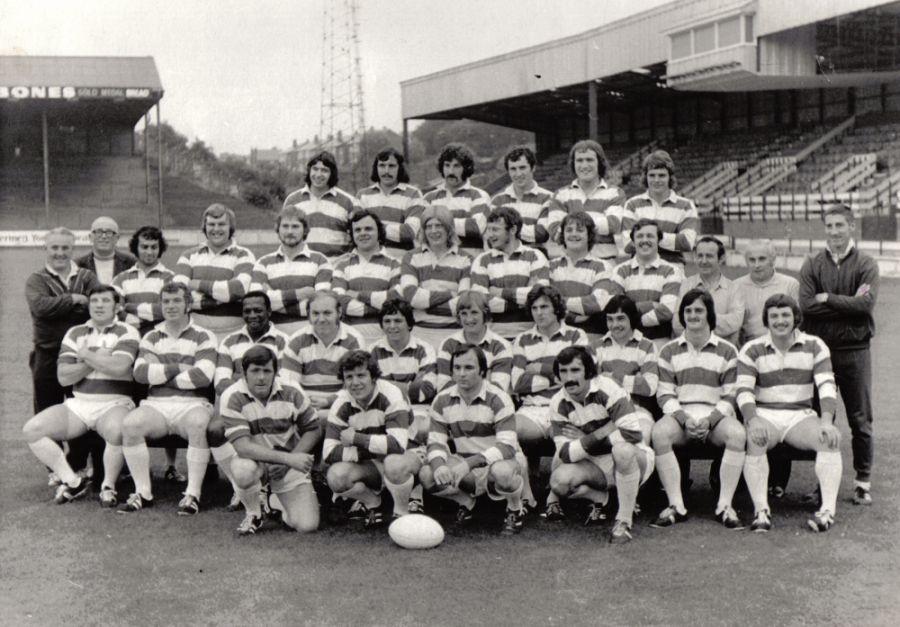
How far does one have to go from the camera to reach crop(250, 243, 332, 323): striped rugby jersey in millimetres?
6625

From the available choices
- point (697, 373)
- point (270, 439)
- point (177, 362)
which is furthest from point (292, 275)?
point (697, 373)

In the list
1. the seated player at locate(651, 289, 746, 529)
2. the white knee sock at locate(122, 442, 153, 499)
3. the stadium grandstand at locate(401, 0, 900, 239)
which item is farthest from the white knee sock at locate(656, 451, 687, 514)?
the stadium grandstand at locate(401, 0, 900, 239)

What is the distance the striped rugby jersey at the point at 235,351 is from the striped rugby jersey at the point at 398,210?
1307mm

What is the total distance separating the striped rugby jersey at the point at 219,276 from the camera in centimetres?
664

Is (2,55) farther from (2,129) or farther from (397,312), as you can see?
(397,312)

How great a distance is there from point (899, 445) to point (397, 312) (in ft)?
14.1

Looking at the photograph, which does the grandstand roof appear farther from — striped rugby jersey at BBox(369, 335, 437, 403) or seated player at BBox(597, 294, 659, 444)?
seated player at BBox(597, 294, 659, 444)

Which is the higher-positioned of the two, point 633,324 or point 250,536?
point 633,324

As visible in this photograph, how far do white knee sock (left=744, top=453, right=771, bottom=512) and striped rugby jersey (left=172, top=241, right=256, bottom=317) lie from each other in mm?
3505

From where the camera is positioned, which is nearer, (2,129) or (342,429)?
(342,429)

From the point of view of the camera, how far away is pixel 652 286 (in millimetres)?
6367

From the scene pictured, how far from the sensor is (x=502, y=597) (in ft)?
15.2

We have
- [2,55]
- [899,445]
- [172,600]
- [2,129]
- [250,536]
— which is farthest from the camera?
[2,129]

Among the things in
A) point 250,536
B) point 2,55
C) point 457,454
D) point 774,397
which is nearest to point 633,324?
point 774,397
